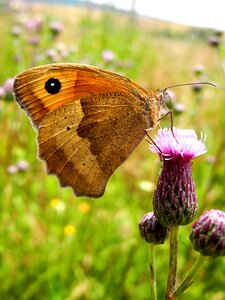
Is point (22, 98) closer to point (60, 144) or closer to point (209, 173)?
point (60, 144)

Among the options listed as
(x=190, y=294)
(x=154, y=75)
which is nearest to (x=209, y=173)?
(x=190, y=294)

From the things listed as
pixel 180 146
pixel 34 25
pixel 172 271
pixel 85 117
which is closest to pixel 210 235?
pixel 172 271

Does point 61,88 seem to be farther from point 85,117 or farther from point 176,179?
point 176,179

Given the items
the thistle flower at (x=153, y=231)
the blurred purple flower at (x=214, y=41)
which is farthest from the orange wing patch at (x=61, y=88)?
the blurred purple flower at (x=214, y=41)

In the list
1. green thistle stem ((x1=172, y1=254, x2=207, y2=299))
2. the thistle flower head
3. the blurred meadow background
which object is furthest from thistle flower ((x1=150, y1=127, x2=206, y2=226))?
the blurred meadow background

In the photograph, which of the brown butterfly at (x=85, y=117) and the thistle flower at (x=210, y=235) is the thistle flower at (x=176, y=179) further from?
the brown butterfly at (x=85, y=117)

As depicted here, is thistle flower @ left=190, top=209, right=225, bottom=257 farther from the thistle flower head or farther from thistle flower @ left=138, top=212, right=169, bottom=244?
the thistle flower head
